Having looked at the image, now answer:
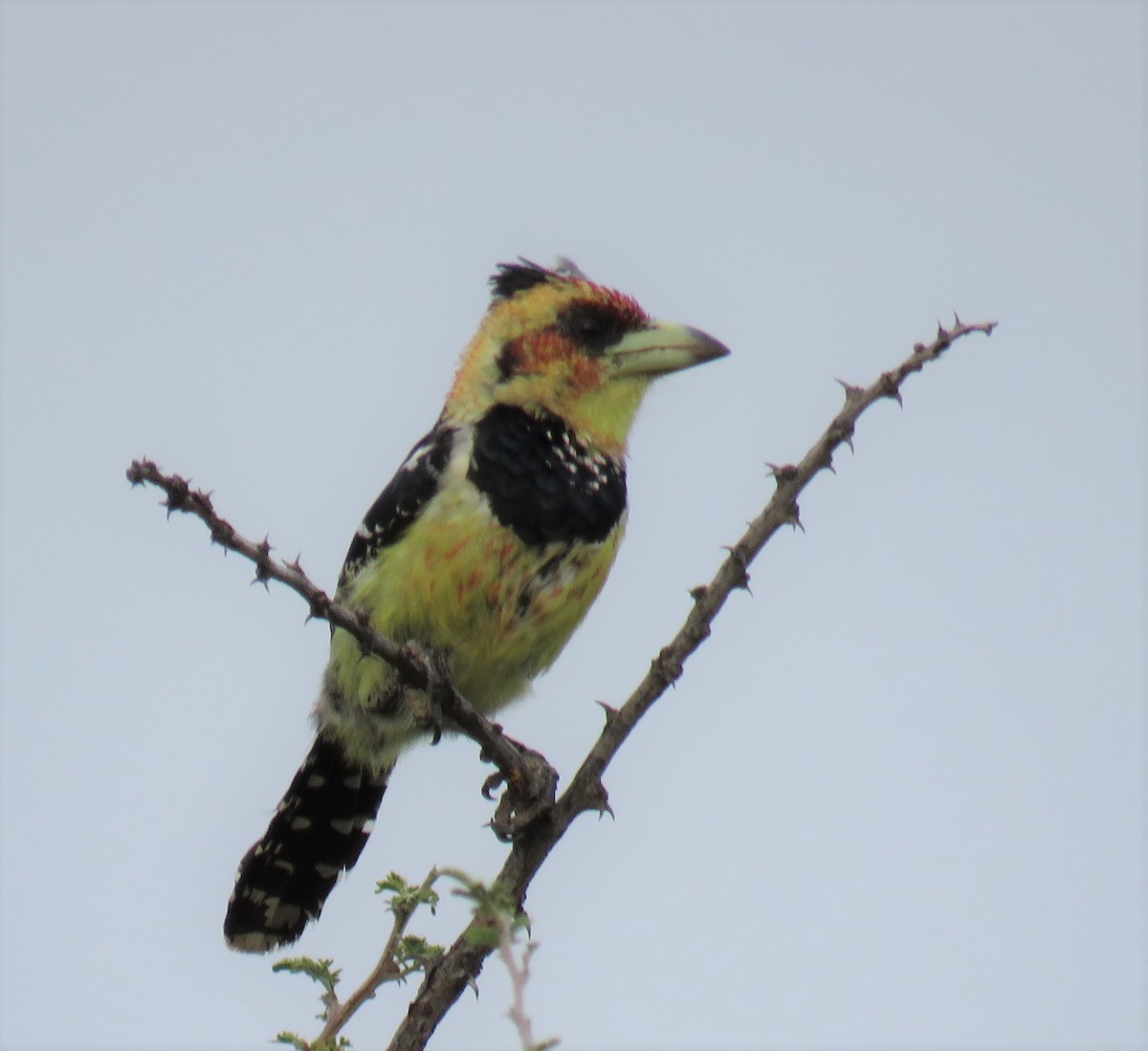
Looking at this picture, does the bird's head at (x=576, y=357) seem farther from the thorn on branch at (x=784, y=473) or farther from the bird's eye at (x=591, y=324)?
the thorn on branch at (x=784, y=473)

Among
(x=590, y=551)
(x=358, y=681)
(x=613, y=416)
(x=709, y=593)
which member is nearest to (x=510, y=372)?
(x=613, y=416)

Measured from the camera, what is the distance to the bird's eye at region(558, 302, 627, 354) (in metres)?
5.07

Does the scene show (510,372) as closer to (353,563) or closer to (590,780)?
(353,563)

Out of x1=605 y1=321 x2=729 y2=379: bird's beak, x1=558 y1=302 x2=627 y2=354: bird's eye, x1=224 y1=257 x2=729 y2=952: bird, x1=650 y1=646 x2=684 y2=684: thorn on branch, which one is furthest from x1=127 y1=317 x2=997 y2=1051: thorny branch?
x1=558 y1=302 x2=627 y2=354: bird's eye

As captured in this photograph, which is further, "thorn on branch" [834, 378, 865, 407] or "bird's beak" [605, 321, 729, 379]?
"bird's beak" [605, 321, 729, 379]

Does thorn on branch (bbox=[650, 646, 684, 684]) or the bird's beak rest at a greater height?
the bird's beak

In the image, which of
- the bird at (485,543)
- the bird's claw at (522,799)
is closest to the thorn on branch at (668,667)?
the bird's claw at (522,799)

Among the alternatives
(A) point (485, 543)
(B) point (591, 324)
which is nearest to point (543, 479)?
(A) point (485, 543)

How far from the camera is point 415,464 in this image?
473 centimetres

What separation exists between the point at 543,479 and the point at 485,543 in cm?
30

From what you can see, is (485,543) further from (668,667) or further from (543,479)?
(668,667)

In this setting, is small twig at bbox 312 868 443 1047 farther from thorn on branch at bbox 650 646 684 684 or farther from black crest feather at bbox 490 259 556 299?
black crest feather at bbox 490 259 556 299

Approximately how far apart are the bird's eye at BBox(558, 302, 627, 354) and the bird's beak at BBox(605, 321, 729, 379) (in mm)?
53

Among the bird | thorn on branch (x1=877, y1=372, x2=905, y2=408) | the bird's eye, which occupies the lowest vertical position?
thorn on branch (x1=877, y1=372, x2=905, y2=408)
